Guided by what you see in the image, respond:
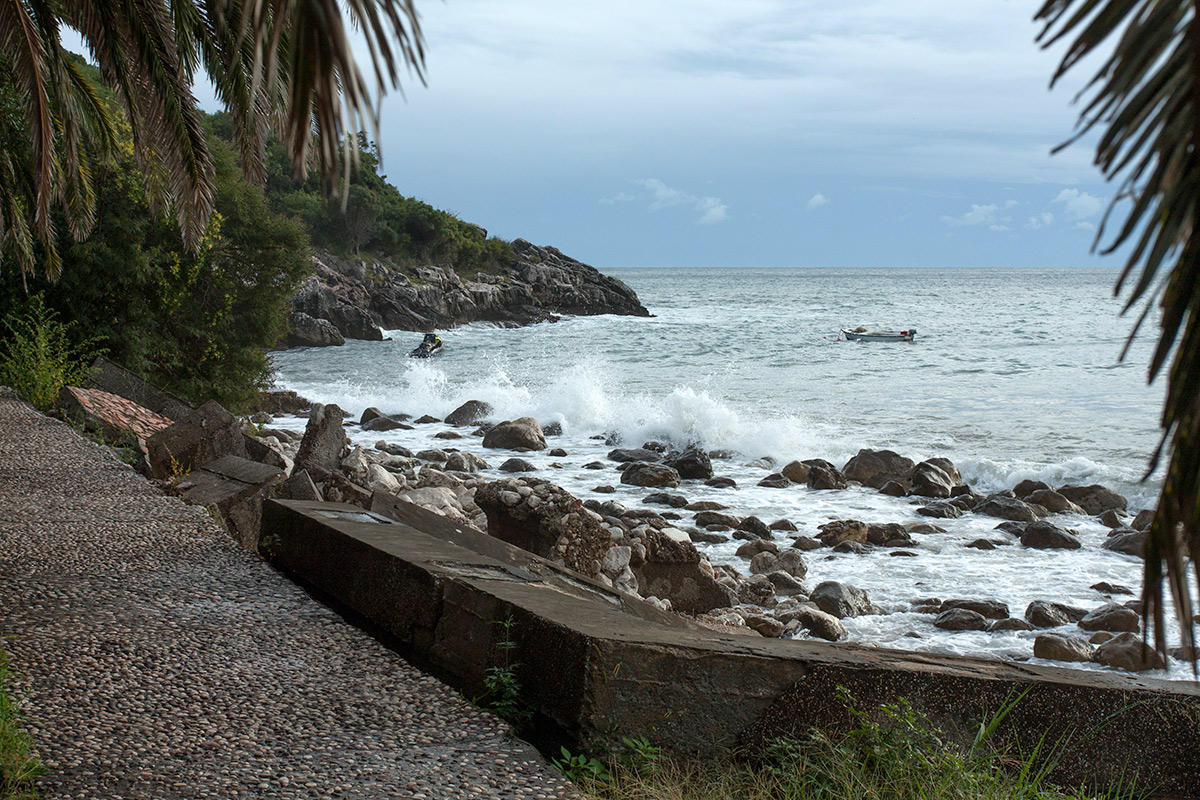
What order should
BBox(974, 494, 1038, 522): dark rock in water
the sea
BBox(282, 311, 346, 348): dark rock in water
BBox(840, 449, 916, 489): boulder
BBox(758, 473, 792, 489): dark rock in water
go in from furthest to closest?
BBox(282, 311, 346, 348): dark rock in water → BBox(840, 449, 916, 489): boulder → BBox(758, 473, 792, 489): dark rock in water → BBox(974, 494, 1038, 522): dark rock in water → the sea

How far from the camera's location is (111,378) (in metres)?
9.98

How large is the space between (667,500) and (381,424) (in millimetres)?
7952

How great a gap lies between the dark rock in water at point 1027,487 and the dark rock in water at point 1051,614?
5.25 m

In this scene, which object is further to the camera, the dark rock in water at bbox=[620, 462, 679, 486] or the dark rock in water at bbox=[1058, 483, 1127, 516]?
the dark rock in water at bbox=[620, 462, 679, 486]

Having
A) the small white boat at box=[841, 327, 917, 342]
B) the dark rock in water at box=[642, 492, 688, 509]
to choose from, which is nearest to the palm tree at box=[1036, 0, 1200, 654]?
the dark rock in water at box=[642, 492, 688, 509]

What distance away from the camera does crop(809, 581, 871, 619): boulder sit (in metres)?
7.76

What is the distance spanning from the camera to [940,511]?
1162cm

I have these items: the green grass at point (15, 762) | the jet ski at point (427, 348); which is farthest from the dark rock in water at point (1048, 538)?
the jet ski at point (427, 348)

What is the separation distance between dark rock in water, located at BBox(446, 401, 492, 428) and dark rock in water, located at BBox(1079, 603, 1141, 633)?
13.0m

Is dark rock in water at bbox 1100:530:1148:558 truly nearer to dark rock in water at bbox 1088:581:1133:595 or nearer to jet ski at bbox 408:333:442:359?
dark rock in water at bbox 1088:581:1133:595

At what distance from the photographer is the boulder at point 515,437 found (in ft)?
52.3

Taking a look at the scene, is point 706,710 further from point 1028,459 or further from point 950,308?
point 950,308

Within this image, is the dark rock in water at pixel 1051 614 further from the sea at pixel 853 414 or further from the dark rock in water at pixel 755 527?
the dark rock in water at pixel 755 527

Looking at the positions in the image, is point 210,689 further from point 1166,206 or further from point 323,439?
point 323,439
